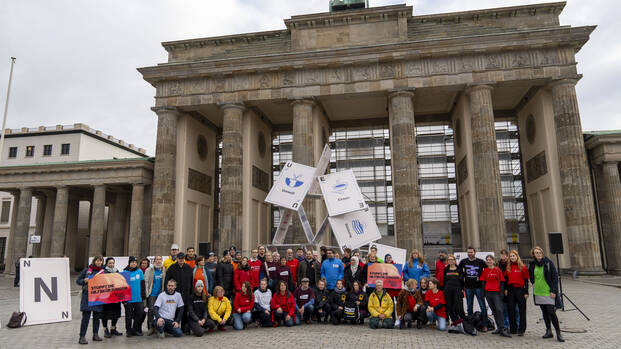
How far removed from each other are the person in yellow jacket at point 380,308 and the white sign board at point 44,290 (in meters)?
7.99

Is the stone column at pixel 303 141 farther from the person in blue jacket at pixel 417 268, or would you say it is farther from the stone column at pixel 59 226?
the stone column at pixel 59 226

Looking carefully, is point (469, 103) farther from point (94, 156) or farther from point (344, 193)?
point (94, 156)

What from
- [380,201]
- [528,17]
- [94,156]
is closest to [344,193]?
[528,17]

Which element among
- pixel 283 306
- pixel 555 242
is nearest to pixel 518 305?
pixel 283 306

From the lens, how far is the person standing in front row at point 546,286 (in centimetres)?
852

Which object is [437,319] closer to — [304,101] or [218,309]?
[218,309]

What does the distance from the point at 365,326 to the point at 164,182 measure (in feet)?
67.4

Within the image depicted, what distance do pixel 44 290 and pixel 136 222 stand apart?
62.2 feet

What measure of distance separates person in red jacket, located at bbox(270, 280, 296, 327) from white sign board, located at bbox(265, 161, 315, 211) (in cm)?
603

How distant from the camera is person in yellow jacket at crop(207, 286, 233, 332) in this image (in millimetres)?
9773

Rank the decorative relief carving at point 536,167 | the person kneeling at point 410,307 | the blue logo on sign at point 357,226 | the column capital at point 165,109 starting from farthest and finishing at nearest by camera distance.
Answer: the column capital at point 165,109
the decorative relief carving at point 536,167
the blue logo on sign at point 357,226
the person kneeling at point 410,307

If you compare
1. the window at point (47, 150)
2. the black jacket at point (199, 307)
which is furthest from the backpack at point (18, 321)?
the window at point (47, 150)

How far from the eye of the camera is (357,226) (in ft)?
52.2

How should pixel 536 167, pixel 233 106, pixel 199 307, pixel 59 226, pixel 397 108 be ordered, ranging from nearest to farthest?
1. pixel 199 307
2. pixel 397 108
3. pixel 536 167
4. pixel 233 106
5. pixel 59 226
